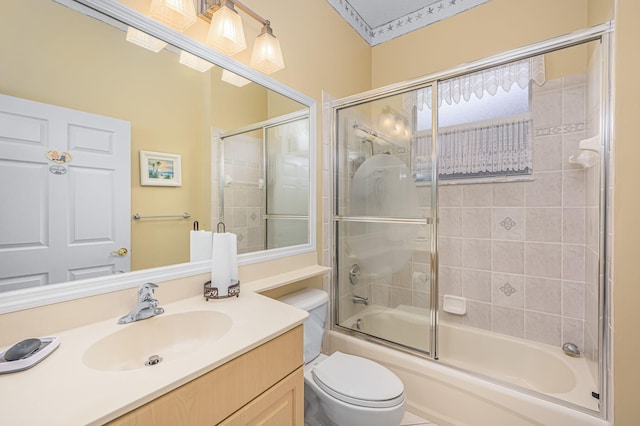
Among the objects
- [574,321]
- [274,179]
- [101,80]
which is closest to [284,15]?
[274,179]

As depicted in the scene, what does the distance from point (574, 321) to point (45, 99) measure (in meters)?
2.79

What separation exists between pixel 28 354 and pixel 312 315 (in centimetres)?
111

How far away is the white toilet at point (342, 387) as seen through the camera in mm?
1163

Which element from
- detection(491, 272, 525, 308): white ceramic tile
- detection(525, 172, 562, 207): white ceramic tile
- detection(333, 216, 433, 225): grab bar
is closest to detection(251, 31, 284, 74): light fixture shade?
detection(333, 216, 433, 225): grab bar

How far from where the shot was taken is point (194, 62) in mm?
1229

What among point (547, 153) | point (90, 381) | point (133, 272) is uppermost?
point (547, 153)

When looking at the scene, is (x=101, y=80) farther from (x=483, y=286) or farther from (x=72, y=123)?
(x=483, y=286)

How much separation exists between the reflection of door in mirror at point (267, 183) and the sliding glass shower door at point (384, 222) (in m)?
0.34

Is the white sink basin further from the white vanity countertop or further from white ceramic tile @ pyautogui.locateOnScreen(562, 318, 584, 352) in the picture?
white ceramic tile @ pyautogui.locateOnScreen(562, 318, 584, 352)

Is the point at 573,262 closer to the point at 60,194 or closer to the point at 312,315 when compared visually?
the point at 312,315

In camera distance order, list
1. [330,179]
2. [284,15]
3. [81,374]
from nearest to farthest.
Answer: [81,374]
[284,15]
[330,179]

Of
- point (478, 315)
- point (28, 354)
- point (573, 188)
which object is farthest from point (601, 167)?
point (28, 354)

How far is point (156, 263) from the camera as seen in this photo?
108 cm

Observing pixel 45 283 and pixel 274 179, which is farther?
pixel 274 179
